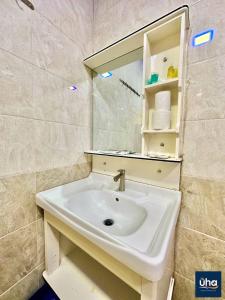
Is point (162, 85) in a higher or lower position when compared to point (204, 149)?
higher

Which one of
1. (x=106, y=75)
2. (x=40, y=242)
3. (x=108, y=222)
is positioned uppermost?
(x=106, y=75)

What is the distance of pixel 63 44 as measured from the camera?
3.01ft

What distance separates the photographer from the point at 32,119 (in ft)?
2.54

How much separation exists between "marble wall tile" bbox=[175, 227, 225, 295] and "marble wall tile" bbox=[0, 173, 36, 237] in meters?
0.89

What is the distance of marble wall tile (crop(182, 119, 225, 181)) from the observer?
0.69 m

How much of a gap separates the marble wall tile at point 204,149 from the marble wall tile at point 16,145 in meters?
0.87

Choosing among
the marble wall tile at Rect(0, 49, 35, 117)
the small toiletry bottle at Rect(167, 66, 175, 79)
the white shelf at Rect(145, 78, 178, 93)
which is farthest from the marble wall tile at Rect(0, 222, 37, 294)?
the small toiletry bottle at Rect(167, 66, 175, 79)

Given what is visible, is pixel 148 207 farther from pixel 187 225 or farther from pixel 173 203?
pixel 187 225

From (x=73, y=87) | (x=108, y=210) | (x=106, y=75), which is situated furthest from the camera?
(x=106, y=75)

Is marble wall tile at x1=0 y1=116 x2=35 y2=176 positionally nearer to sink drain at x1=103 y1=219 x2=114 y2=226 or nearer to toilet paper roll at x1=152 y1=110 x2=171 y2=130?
sink drain at x1=103 y1=219 x2=114 y2=226

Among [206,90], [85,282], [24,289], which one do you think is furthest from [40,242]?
[206,90]

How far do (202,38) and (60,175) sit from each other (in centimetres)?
114

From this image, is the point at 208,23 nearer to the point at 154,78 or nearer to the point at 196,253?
the point at 154,78

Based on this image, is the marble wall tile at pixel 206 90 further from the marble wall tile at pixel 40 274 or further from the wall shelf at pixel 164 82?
the marble wall tile at pixel 40 274
